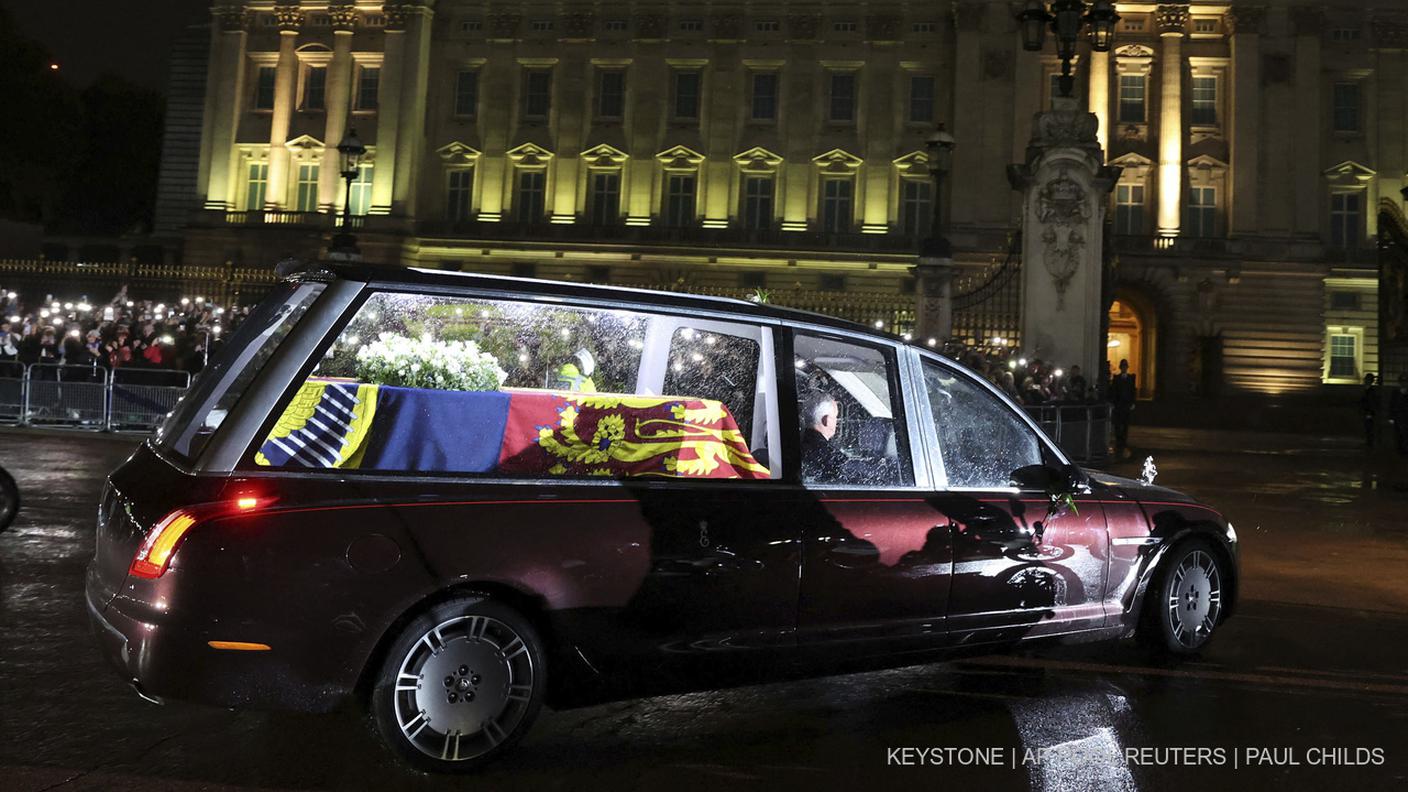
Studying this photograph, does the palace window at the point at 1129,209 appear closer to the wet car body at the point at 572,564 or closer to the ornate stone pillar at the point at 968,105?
the ornate stone pillar at the point at 968,105

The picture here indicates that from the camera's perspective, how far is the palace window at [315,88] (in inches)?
1945

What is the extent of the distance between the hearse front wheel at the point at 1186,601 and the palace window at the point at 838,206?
4219cm

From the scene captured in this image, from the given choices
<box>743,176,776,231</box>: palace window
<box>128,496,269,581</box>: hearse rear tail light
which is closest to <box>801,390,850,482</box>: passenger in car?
<box>128,496,269,581</box>: hearse rear tail light

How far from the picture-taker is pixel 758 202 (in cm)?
4775

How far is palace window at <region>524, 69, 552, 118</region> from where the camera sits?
4922 centimetres

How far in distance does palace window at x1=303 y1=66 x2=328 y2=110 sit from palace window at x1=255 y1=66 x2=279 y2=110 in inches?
59.9

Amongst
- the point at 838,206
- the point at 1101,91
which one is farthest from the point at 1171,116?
the point at 838,206

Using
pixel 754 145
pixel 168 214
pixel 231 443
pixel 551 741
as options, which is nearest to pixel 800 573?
pixel 551 741

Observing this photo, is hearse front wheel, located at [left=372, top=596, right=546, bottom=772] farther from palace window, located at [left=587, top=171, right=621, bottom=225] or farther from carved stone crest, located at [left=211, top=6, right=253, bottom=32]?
carved stone crest, located at [left=211, top=6, right=253, bottom=32]

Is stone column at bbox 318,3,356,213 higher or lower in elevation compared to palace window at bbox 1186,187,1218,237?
higher

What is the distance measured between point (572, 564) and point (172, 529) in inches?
50.9

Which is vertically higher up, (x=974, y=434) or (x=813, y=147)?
(x=813, y=147)

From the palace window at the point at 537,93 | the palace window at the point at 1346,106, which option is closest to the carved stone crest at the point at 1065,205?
the palace window at the point at 1346,106

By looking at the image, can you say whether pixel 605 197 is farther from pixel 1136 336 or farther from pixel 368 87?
pixel 1136 336
